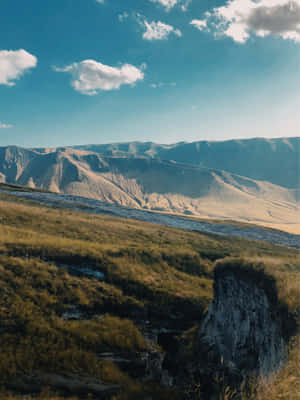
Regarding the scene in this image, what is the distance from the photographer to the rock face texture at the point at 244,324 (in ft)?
38.0

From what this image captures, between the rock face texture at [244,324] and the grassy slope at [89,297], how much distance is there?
1486mm

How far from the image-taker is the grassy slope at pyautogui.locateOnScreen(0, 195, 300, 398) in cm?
1277

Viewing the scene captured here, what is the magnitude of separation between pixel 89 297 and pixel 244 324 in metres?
11.6

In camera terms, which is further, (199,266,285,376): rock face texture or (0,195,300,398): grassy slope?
(0,195,300,398): grassy slope

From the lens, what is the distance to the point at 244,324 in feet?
48.3

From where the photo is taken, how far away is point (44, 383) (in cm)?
1138

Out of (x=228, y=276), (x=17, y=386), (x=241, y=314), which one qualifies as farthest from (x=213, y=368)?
(x=17, y=386)

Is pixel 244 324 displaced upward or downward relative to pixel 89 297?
upward

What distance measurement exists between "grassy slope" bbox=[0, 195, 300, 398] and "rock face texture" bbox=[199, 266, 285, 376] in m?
1.49

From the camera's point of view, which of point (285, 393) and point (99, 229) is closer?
point (285, 393)

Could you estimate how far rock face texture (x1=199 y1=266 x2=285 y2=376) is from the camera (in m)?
11.6

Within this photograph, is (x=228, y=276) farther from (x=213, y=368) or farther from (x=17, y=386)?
(x=17, y=386)

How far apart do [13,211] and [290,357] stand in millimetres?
41241

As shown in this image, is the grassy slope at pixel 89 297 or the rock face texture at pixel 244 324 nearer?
the rock face texture at pixel 244 324
